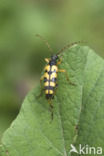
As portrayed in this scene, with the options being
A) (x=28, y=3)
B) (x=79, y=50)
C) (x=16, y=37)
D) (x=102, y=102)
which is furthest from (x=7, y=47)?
(x=102, y=102)

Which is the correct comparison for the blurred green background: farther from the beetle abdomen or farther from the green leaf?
the green leaf

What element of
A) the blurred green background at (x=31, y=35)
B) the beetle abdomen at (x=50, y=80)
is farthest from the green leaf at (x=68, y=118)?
the blurred green background at (x=31, y=35)

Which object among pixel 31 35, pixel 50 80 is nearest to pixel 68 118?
pixel 50 80

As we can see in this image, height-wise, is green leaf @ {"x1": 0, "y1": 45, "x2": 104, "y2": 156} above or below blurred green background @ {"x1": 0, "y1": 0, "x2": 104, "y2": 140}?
below

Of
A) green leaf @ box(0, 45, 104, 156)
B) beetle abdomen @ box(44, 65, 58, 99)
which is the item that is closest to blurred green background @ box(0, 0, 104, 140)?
beetle abdomen @ box(44, 65, 58, 99)

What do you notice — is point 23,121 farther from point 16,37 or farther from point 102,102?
point 16,37
